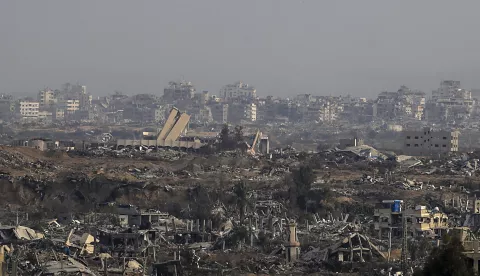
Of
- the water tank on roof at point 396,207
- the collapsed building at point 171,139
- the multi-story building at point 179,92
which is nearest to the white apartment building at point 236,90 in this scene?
the multi-story building at point 179,92

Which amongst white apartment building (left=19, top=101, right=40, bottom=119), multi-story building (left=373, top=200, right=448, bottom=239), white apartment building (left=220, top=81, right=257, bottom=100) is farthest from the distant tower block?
white apartment building (left=220, top=81, right=257, bottom=100)

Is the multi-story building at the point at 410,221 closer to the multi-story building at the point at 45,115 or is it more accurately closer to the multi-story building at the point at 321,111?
the multi-story building at the point at 321,111

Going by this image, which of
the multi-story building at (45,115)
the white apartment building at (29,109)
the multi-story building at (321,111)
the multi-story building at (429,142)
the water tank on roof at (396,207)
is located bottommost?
the multi-story building at (45,115)

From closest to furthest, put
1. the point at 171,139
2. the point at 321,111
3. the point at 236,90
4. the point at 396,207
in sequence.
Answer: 1. the point at 396,207
2. the point at 171,139
3. the point at 321,111
4. the point at 236,90

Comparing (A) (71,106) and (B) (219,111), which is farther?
(A) (71,106)

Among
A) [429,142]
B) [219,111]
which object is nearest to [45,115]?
[219,111]

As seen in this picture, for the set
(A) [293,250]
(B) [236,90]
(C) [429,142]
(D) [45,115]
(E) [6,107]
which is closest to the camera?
(A) [293,250]

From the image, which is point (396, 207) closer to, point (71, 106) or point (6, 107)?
point (6, 107)
